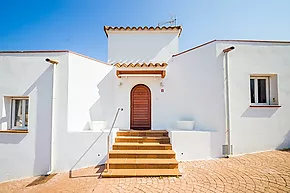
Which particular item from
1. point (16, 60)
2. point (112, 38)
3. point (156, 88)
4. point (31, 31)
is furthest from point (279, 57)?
point (31, 31)

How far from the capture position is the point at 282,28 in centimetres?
830

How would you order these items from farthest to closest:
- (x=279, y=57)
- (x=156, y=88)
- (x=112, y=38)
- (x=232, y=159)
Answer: (x=112, y=38)
(x=156, y=88)
(x=279, y=57)
(x=232, y=159)

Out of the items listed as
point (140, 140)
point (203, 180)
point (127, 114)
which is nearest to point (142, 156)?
point (140, 140)

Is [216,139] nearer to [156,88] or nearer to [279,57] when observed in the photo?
[156,88]

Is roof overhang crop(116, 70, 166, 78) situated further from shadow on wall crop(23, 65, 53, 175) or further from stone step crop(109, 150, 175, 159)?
stone step crop(109, 150, 175, 159)

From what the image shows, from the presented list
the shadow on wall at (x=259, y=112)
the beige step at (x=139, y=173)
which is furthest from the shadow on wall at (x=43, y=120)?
the shadow on wall at (x=259, y=112)

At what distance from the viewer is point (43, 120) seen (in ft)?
21.7

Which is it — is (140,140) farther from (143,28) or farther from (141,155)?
(143,28)

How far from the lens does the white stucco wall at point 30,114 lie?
654cm

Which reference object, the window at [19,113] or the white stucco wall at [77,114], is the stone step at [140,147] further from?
the window at [19,113]

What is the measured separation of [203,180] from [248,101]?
469 cm

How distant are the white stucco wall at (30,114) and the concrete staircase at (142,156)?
3.29m

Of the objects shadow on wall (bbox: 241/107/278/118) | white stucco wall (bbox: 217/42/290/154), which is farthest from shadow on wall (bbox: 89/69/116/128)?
shadow on wall (bbox: 241/107/278/118)

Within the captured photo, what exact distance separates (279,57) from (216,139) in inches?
207
